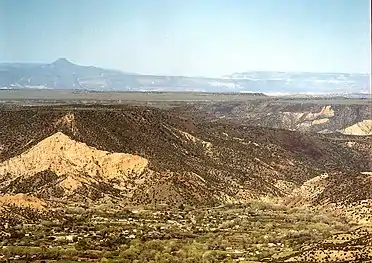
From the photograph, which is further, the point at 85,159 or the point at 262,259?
the point at 85,159

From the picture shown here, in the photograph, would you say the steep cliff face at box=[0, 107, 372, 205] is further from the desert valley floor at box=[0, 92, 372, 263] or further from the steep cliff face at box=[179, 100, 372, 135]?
the steep cliff face at box=[179, 100, 372, 135]

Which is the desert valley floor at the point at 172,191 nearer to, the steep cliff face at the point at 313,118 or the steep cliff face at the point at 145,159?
the steep cliff face at the point at 145,159

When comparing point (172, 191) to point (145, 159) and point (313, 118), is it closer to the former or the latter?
point (145, 159)

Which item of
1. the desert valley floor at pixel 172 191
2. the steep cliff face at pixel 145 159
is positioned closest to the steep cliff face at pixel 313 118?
the desert valley floor at pixel 172 191

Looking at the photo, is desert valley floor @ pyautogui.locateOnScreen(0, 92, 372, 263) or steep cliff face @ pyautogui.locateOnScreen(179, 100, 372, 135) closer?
desert valley floor @ pyautogui.locateOnScreen(0, 92, 372, 263)

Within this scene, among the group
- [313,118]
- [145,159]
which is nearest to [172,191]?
[145,159]

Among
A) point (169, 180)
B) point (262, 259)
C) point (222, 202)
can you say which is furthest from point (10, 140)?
point (262, 259)

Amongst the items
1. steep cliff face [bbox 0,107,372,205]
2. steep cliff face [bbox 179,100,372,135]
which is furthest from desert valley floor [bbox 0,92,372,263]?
steep cliff face [bbox 179,100,372,135]

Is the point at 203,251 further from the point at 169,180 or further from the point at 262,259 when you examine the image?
the point at 169,180
